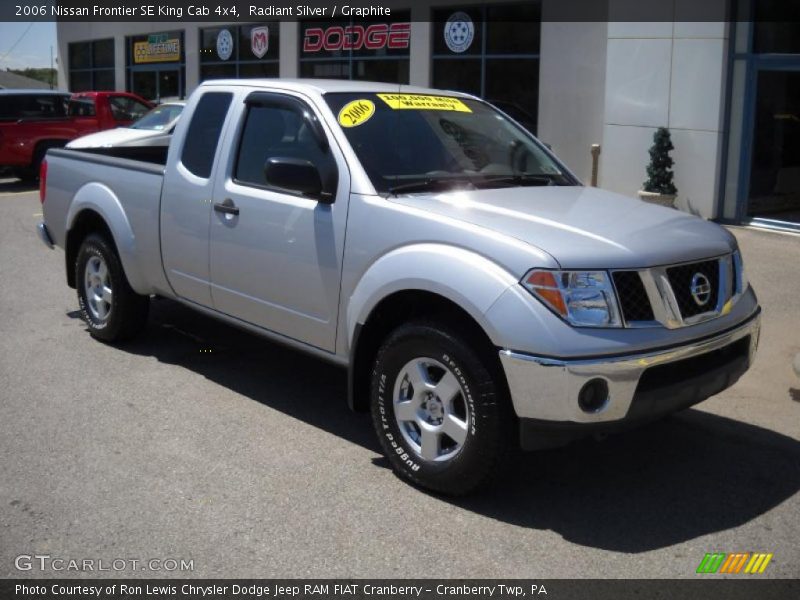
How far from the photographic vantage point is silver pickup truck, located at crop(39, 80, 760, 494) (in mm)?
4125

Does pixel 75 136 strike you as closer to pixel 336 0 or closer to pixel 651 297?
pixel 336 0

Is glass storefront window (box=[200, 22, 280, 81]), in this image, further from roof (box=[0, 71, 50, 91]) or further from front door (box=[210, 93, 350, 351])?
roof (box=[0, 71, 50, 91])

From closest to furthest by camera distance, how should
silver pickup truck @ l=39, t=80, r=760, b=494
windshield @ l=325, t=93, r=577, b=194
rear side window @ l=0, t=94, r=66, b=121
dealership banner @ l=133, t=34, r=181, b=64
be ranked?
silver pickup truck @ l=39, t=80, r=760, b=494 < windshield @ l=325, t=93, r=577, b=194 < rear side window @ l=0, t=94, r=66, b=121 < dealership banner @ l=133, t=34, r=181, b=64

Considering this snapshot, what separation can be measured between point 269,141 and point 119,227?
1.55m

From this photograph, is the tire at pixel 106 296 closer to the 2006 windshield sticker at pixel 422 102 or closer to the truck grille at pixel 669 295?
the 2006 windshield sticker at pixel 422 102

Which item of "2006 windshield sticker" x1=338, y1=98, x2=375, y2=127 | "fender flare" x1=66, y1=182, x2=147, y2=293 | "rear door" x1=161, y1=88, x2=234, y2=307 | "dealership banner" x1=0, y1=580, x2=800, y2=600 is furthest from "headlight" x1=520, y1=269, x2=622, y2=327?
"fender flare" x1=66, y1=182, x2=147, y2=293

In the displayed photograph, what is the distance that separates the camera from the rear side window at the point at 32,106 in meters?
18.5

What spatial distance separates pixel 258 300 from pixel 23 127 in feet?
48.1

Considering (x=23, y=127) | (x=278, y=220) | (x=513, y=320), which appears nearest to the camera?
(x=513, y=320)

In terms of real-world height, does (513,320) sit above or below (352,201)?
below

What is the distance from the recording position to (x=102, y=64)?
31.1 m

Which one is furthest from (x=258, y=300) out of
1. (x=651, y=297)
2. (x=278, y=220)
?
(x=651, y=297)

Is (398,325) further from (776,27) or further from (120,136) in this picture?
(120,136)

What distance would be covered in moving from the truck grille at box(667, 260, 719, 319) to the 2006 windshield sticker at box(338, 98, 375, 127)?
1927 millimetres
